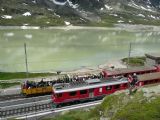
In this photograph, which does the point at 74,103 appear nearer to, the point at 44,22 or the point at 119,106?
the point at 119,106

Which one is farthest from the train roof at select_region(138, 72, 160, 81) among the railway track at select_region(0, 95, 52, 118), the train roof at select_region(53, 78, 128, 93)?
the railway track at select_region(0, 95, 52, 118)

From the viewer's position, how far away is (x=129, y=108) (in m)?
13.3

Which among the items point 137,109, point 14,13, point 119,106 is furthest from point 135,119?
point 14,13

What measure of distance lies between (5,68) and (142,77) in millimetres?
37322

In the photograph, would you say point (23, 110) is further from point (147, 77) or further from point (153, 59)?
point (153, 59)

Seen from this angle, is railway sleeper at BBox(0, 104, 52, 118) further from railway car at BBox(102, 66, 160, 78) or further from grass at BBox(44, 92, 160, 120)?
grass at BBox(44, 92, 160, 120)

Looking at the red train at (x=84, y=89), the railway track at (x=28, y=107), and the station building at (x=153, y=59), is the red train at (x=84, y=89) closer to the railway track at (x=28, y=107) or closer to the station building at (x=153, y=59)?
the railway track at (x=28, y=107)

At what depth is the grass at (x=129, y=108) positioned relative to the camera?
41.0 feet

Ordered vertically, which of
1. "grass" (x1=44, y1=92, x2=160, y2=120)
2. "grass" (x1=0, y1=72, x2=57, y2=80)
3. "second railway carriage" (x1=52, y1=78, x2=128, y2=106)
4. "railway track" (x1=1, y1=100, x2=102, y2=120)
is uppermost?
"grass" (x1=44, y1=92, x2=160, y2=120)

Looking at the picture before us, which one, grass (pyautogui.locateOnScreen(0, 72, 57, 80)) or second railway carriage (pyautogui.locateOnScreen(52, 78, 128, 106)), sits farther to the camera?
grass (pyautogui.locateOnScreen(0, 72, 57, 80))

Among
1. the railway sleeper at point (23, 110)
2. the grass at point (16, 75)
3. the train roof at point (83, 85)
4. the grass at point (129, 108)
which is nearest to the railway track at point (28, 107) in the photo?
→ the railway sleeper at point (23, 110)

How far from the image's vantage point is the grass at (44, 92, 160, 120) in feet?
41.0

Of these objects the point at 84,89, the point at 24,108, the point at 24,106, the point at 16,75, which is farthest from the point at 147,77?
the point at 16,75

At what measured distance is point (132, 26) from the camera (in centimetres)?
19925
